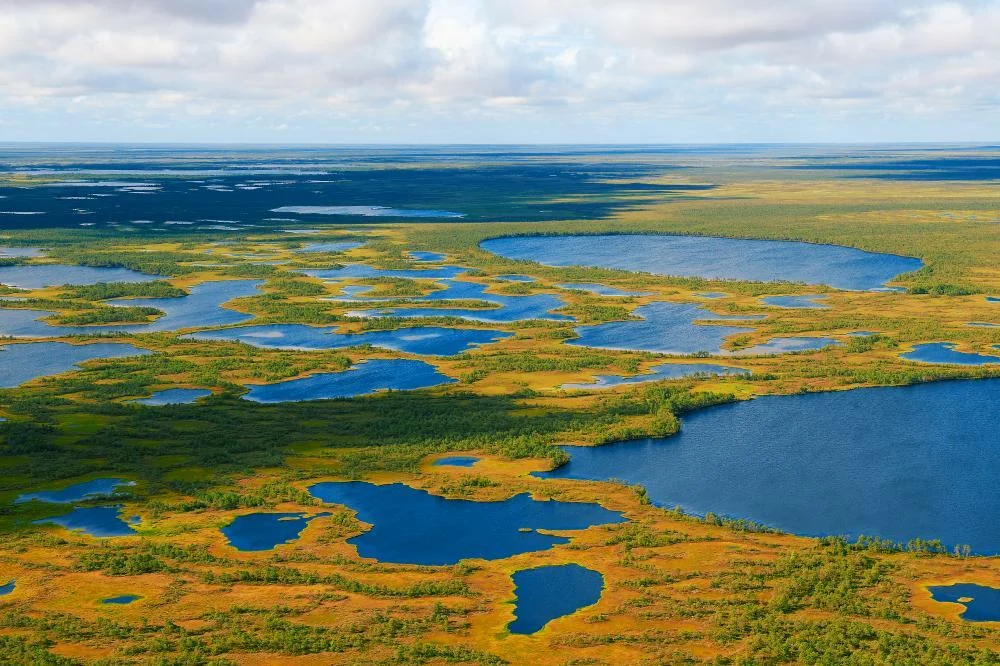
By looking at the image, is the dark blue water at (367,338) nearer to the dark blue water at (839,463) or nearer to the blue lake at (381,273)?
the dark blue water at (839,463)

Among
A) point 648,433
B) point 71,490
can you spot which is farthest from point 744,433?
point 71,490

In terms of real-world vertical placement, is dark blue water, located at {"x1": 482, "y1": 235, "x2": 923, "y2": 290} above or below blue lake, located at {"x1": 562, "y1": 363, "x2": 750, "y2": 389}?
above

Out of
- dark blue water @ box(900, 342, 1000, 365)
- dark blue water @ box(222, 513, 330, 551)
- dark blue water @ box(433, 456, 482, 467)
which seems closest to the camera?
dark blue water @ box(222, 513, 330, 551)

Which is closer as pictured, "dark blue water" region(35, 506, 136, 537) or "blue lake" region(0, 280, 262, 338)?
"dark blue water" region(35, 506, 136, 537)

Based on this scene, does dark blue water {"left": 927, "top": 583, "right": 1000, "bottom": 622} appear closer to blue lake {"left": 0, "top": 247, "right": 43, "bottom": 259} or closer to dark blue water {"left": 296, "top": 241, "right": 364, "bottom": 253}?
dark blue water {"left": 296, "top": 241, "right": 364, "bottom": 253}

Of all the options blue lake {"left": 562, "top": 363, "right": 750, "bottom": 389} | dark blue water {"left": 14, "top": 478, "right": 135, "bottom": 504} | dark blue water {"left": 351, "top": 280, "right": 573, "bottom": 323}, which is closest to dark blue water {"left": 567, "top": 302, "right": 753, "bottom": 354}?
blue lake {"left": 562, "top": 363, "right": 750, "bottom": 389}

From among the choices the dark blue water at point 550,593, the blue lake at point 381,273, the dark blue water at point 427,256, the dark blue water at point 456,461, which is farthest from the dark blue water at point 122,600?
the dark blue water at point 427,256
